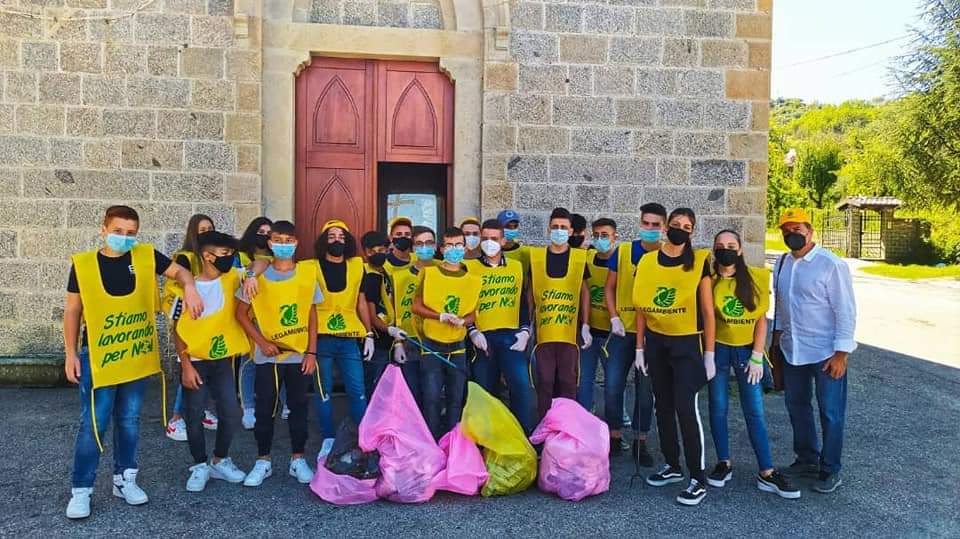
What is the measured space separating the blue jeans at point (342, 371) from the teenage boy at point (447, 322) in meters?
0.44

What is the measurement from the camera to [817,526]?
3738 millimetres

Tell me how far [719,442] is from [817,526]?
712mm

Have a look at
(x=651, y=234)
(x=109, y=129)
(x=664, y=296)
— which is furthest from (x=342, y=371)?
(x=109, y=129)

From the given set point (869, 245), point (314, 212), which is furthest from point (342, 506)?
point (869, 245)

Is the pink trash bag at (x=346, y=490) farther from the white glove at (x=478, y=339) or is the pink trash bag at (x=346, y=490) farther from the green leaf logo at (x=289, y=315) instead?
the white glove at (x=478, y=339)

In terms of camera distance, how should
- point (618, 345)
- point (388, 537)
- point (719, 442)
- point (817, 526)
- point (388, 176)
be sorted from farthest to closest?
point (388, 176) < point (618, 345) < point (719, 442) < point (817, 526) < point (388, 537)

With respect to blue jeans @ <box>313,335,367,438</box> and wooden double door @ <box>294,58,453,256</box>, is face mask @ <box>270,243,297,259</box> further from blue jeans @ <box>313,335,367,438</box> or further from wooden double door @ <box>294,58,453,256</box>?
wooden double door @ <box>294,58,453,256</box>

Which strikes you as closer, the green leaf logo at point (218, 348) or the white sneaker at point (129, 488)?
the white sneaker at point (129, 488)

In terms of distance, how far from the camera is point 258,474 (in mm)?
4191

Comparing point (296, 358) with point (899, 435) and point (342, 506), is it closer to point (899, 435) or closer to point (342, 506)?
point (342, 506)

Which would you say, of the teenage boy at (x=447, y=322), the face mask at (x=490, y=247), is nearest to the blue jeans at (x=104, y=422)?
the teenage boy at (x=447, y=322)

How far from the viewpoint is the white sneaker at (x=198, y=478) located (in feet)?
13.4

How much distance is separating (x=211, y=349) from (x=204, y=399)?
326 millimetres

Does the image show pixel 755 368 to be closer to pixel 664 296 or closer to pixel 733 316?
pixel 733 316
